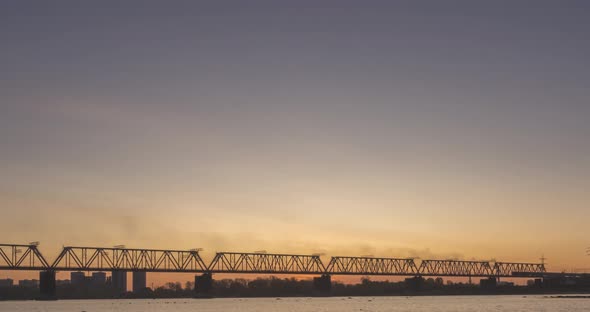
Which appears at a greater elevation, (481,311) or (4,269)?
(4,269)

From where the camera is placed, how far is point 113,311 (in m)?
160

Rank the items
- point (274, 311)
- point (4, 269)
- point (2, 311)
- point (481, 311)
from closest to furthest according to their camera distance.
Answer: point (481, 311) → point (274, 311) → point (2, 311) → point (4, 269)

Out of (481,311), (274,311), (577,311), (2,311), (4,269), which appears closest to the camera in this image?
(577,311)

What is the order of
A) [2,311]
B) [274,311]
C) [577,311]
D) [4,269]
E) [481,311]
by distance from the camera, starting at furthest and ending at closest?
[4,269] → [2,311] → [274,311] → [481,311] → [577,311]

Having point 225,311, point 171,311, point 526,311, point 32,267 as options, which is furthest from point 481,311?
point 32,267

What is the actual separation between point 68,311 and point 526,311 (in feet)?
303

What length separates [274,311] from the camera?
507ft

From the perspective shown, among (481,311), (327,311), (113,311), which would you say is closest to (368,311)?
(327,311)

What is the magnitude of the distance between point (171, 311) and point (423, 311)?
52.9 metres

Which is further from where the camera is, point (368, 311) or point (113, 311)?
point (113, 311)

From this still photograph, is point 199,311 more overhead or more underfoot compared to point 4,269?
more underfoot

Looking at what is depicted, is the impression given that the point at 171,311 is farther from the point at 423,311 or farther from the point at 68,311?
the point at 423,311

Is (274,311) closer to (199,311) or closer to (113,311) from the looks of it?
(199,311)

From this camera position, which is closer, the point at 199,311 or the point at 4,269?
the point at 199,311
